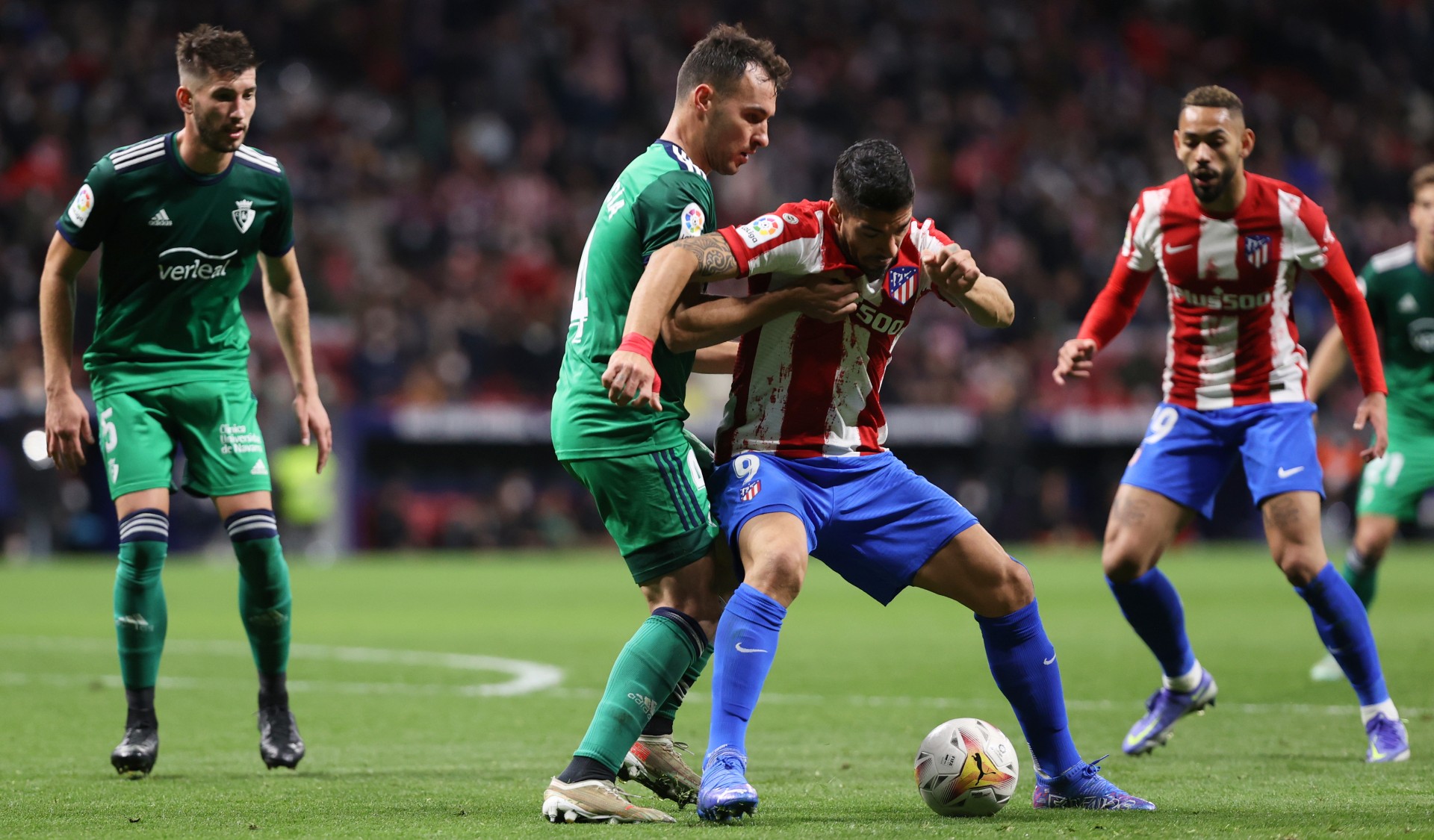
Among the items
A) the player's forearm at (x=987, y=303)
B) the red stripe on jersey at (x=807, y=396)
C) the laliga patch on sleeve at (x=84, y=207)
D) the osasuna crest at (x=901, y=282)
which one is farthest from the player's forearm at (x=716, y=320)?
the laliga patch on sleeve at (x=84, y=207)

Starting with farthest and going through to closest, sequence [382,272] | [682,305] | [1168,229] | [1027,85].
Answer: [1027,85] < [382,272] < [1168,229] < [682,305]

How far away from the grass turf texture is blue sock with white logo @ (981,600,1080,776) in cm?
20

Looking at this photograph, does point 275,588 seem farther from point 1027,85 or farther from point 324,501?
point 1027,85

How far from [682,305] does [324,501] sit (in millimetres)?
15973

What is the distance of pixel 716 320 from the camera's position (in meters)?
4.34

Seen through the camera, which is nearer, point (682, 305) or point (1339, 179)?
point (682, 305)

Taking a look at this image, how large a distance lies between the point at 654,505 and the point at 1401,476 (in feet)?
17.8

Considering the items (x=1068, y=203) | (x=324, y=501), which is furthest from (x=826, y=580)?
(x=1068, y=203)

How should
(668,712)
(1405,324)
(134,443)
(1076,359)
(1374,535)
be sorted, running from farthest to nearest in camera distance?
(1405,324), (1374,535), (1076,359), (134,443), (668,712)

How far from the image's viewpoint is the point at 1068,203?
26000 millimetres

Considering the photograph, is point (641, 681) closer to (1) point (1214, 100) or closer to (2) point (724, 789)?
(2) point (724, 789)

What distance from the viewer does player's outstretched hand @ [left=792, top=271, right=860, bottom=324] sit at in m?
4.45

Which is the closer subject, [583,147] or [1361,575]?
[1361,575]

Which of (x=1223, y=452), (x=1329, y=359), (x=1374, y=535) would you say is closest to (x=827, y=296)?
(x=1223, y=452)
